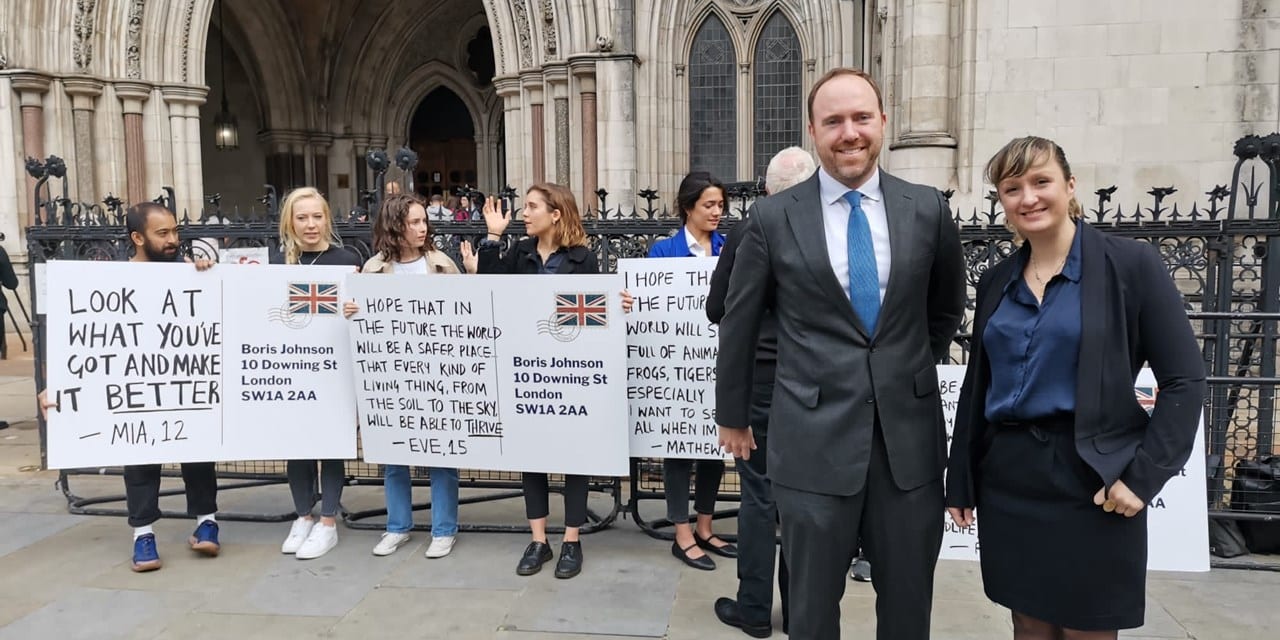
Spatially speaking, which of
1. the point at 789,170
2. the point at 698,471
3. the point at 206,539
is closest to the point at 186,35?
the point at 206,539

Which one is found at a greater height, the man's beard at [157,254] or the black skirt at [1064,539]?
the man's beard at [157,254]

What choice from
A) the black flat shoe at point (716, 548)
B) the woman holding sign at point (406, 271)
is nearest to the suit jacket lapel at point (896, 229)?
the black flat shoe at point (716, 548)

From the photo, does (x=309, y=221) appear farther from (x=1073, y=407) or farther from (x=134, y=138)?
(x=134, y=138)

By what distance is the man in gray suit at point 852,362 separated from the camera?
95.4 inches

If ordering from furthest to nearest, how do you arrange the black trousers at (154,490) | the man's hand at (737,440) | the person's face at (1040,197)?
the black trousers at (154,490)
the man's hand at (737,440)
the person's face at (1040,197)

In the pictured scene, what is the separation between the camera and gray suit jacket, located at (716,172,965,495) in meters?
2.43

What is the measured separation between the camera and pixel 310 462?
495cm

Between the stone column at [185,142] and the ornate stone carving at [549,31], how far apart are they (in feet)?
20.9

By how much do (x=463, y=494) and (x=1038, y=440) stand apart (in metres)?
4.29

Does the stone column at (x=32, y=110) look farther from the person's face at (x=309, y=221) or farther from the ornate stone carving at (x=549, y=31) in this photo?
the person's face at (x=309, y=221)

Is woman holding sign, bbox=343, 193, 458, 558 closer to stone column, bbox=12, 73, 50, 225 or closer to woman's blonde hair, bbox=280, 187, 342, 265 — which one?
woman's blonde hair, bbox=280, 187, 342, 265

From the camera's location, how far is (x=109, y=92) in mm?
14500

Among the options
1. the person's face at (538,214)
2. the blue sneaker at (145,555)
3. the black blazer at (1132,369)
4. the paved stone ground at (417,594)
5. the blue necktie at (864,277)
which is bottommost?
the paved stone ground at (417,594)

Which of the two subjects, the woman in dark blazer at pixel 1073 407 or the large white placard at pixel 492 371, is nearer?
the woman in dark blazer at pixel 1073 407
